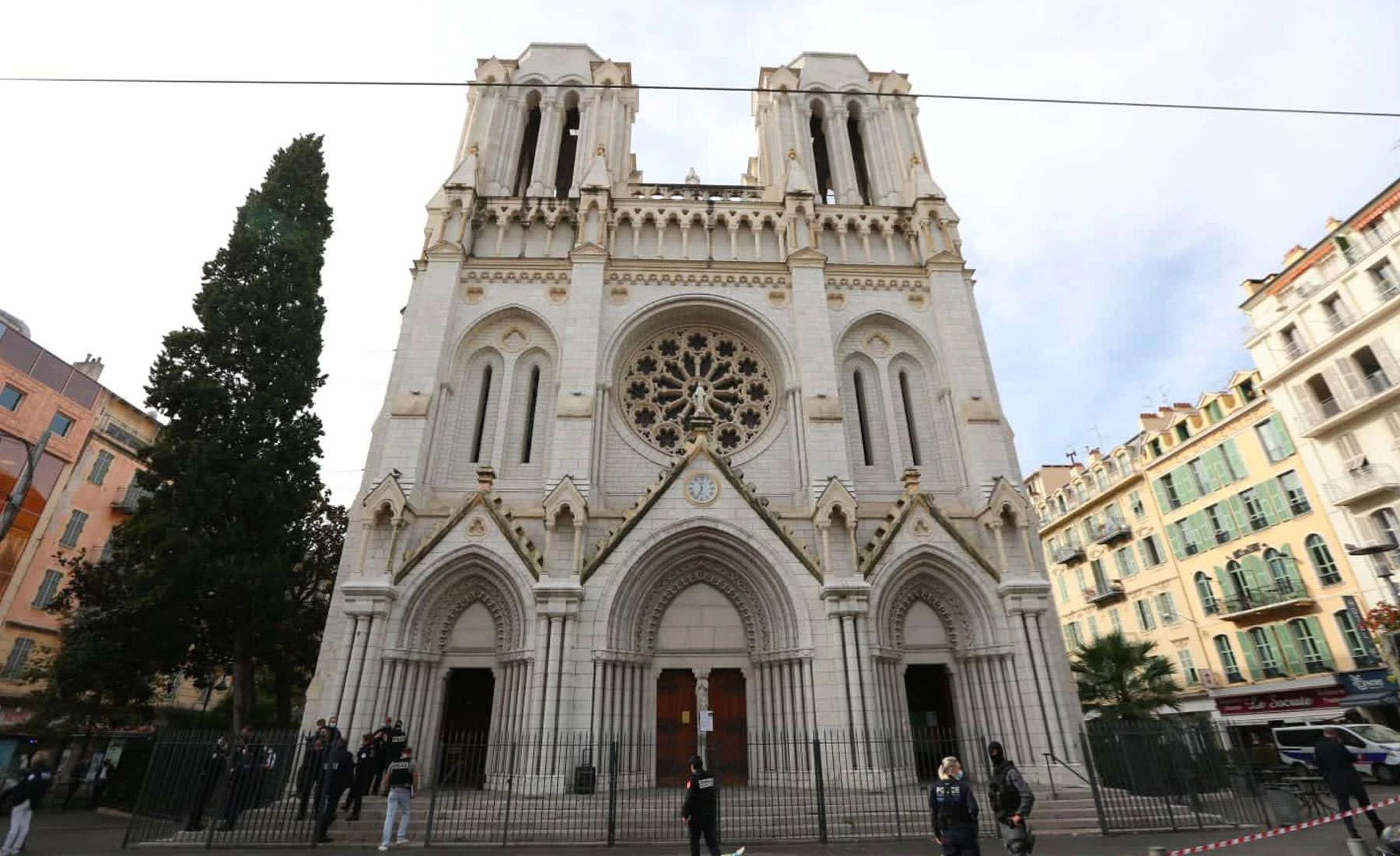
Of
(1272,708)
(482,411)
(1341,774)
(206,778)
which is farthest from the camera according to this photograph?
(1272,708)

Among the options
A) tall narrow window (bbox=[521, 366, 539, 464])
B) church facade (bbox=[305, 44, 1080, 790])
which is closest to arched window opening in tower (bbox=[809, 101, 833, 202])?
church facade (bbox=[305, 44, 1080, 790])

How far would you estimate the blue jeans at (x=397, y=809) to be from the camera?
919 centimetres

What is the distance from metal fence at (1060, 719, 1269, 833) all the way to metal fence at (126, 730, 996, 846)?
240 centimetres

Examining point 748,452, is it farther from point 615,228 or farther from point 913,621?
point 615,228

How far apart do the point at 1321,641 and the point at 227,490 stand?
34.1 m

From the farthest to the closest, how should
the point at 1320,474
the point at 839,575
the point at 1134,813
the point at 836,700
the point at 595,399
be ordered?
1. the point at 1320,474
2. the point at 595,399
3. the point at 839,575
4. the point at 836,700
5. the point at 1134,813

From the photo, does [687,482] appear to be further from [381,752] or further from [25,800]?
[25,800]

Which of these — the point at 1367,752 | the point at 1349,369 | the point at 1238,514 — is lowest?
the point at 1367,752

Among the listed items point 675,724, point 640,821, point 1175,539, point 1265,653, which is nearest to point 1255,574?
point 1265,653

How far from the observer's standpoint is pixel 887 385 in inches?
727

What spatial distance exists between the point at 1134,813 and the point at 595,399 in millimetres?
13436

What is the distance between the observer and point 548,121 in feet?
75.5

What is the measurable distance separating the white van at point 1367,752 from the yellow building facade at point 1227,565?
3.52 meters

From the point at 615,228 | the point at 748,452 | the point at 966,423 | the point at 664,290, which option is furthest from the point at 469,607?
the point at 966,423
